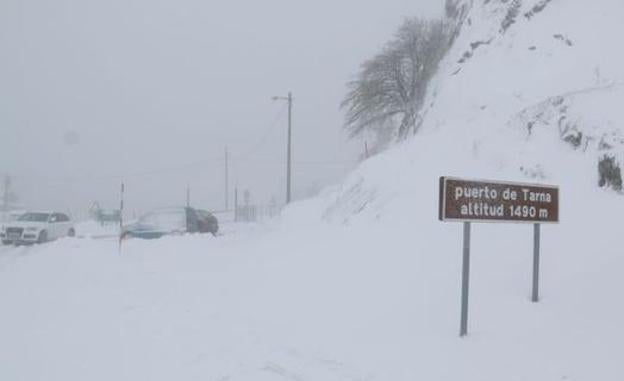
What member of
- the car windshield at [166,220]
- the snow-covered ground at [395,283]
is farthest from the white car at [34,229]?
the snow-covered ground at [395,283]

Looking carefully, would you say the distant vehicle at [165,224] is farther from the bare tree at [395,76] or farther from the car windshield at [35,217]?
the bare tree at [395,76]

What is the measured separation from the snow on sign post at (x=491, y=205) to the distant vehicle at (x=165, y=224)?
52.2ft

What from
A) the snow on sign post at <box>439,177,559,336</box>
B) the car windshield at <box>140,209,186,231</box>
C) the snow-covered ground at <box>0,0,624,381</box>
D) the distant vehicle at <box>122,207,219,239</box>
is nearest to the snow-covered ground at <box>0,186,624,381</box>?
the snow-covered ground at <box>0,0,624,381</box>

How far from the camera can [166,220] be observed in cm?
2295

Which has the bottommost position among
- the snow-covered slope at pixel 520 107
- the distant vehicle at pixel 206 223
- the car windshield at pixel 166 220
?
the distant vehicle at pixel 206 223

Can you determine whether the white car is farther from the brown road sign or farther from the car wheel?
the brown road sign

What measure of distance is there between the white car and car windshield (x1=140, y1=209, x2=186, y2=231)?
632cm

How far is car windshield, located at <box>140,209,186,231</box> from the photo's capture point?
73.7ft

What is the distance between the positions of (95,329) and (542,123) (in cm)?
989

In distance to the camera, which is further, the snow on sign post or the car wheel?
the car wheel

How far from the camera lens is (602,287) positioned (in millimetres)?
7355

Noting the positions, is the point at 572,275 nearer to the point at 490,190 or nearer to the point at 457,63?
the point at 490,190

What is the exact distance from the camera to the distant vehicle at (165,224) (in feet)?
71.4

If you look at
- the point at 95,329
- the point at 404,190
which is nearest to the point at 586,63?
the point at 404,190
